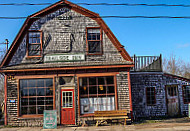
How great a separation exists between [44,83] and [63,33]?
3.61 metres

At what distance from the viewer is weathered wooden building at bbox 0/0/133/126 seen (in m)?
13.3

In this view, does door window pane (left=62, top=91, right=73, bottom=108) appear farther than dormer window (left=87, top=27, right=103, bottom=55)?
No

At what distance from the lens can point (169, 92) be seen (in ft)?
54.9

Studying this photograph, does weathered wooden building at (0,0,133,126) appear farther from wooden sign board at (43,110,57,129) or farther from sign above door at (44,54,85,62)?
wooden sign board at (43,110,57,129)

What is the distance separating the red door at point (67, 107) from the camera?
13234mm

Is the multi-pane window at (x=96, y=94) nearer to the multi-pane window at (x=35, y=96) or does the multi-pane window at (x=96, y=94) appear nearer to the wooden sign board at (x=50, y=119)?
the wooden sign board at (x=50, y=119)

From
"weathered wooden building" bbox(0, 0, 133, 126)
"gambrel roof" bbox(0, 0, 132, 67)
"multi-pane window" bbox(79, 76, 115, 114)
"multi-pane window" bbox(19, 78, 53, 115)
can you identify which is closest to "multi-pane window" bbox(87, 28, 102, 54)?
"weathered wooden building" bbox(0, 0, 133, 126)

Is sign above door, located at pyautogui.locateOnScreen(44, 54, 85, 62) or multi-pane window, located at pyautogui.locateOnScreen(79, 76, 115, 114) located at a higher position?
sign above door, located at pyautogui.locateOnScreen(44, 54, 85, 62)

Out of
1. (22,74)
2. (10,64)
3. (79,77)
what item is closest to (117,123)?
(79,77)

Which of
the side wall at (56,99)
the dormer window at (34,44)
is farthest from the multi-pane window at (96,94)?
the dormer window at (34,44)

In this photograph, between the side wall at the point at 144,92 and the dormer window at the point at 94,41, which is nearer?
the dormer window at the point at 94,41

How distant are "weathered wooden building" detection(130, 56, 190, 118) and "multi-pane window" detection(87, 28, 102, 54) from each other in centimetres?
407

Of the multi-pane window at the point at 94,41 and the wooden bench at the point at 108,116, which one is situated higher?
the multi-pane window at the point at 94,41

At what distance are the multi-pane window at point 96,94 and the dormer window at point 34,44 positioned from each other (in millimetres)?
3505
